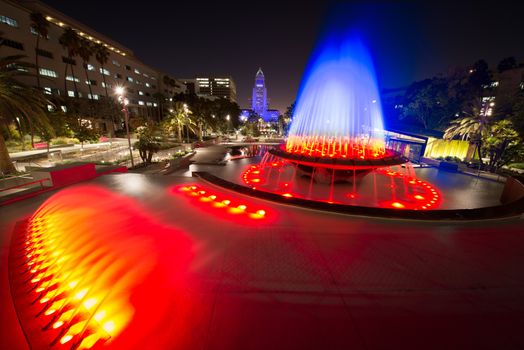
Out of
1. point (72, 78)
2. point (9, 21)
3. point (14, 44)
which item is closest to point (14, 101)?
point (14, 44)

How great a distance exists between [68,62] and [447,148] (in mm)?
83921

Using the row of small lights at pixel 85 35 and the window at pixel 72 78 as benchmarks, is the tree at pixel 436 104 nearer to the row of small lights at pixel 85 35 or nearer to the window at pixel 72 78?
the window at pixel 72 78

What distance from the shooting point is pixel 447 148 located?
32.2 m

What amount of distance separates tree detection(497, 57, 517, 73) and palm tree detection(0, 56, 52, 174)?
318 ft

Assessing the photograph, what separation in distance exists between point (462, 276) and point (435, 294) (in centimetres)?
120

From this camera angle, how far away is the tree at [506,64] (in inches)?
2352

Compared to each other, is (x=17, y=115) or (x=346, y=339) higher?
(x=17, y=115)

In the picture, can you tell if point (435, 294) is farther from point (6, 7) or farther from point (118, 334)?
point (6, 7)

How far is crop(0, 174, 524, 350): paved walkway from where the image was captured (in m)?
3.63

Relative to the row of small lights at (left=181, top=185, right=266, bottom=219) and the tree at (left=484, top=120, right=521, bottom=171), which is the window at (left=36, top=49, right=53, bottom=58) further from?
the tree at (left=484, top=120, right=521, bottom=171)

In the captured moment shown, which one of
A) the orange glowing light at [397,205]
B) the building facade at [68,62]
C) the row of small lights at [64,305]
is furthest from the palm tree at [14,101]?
the building facade at [68,62]

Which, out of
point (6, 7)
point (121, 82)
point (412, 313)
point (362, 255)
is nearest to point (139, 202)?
point (362, 255)

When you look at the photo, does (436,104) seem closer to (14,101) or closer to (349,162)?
(349,162)

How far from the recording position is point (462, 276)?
16.7 ft
